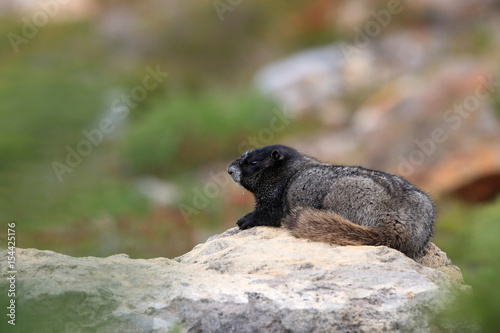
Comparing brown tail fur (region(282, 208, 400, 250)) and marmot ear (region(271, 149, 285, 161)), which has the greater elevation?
marmot ear (region(271, 149, 285, 161))

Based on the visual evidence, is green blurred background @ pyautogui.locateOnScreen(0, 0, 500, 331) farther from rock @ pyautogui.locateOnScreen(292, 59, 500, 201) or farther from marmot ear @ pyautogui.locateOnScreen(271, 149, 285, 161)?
marmot ear @ pyautogui.locateOnScreen(271, 149, 285, 161)

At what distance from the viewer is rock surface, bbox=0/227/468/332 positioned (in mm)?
3508

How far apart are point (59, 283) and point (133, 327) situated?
50 cm

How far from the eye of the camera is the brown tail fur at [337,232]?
16.6ft

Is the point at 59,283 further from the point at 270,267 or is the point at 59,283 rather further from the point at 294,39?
the point at 294,39

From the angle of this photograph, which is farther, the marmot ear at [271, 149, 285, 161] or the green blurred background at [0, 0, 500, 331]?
the marmot ear at [271, 149, 285, 161]

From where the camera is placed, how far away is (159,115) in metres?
18.6

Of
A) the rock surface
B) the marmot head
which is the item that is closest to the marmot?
the marmot head

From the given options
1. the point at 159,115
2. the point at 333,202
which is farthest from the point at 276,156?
the point at 159,115

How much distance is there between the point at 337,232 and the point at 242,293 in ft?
4.47

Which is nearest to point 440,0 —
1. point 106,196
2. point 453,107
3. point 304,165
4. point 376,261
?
point 453,107

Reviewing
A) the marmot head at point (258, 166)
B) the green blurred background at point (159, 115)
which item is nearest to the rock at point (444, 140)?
the green blurred background at point (159, 115)

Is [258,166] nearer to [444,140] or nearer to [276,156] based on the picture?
[276,156]

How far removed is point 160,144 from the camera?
59.4ft
